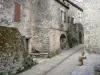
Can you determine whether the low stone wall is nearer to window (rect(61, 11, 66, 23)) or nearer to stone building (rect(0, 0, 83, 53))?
stone building (rect(0, 0, 83, 53))

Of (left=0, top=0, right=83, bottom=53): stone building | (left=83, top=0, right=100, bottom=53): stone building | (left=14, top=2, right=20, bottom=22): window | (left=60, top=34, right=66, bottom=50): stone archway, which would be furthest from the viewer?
(left=60, top=34, right=66, bottom=50): stone archway

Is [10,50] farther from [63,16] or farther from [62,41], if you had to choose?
[63,16]

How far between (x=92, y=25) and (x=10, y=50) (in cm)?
828

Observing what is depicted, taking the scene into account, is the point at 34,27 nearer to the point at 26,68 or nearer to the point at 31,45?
the point at 31,45

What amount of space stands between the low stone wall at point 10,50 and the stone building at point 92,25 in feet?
22.1

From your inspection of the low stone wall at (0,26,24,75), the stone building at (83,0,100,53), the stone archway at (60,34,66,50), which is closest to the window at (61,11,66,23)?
the stone archway at (60,34,66,50)

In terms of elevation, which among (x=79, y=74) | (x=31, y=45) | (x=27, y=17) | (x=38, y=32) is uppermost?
(x=27, y=17)

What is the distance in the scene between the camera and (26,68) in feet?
37.6

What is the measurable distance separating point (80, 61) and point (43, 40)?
543 cm

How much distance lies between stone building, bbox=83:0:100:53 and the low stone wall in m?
6.74

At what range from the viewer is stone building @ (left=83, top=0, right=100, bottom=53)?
1501 cm

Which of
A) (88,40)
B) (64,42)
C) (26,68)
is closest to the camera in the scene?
(26,68)

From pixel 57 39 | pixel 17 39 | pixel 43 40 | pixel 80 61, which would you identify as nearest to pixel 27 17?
pixel 43 40

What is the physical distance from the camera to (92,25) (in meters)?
15.2
